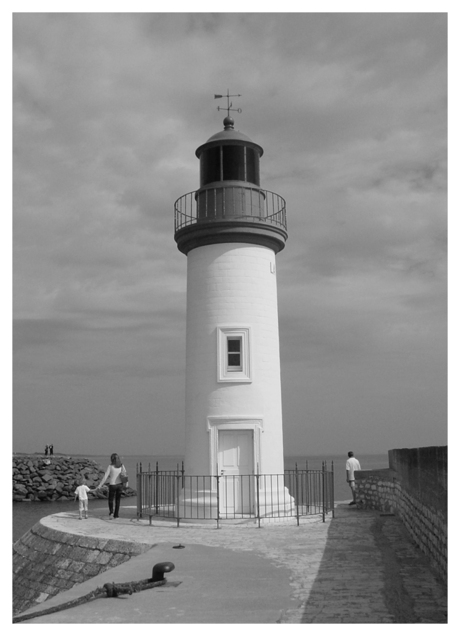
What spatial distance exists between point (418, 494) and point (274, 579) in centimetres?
342

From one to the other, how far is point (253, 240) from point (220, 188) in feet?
4.88

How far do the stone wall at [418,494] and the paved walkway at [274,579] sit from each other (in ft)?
1.05

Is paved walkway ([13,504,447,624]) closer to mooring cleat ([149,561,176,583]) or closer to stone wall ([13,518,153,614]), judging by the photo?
mooring cleat ([149,561,176,583])

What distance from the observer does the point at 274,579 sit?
898cm

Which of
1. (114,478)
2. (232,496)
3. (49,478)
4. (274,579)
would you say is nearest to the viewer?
(274,579)

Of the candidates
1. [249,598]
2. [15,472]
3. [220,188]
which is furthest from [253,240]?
[15,472]

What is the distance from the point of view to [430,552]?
9953 millimetres

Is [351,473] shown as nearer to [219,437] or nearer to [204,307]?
[219,437]

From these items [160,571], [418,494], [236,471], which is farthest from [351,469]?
[160,571]

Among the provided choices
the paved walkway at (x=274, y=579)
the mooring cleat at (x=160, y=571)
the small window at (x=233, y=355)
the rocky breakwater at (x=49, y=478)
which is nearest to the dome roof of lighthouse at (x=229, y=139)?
the small window at (x=233, y=355)

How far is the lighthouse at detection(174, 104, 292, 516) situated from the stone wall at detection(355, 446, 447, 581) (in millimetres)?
2449

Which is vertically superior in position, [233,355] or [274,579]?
[233,355]

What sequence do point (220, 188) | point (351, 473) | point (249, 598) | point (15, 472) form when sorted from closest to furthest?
1. point (249, 598)
2. point (220, 188)
3. point (351, 473)
4. point (15, 472)

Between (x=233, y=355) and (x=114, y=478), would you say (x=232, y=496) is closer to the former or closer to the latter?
(x=114, y=478)
